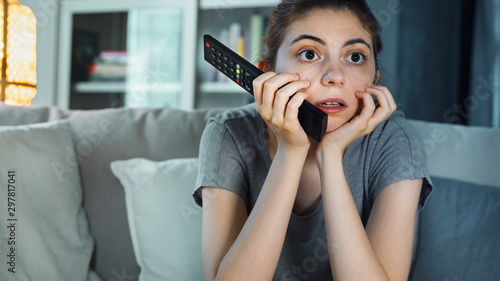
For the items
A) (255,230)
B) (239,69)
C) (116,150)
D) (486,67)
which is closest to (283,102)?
(239,69)

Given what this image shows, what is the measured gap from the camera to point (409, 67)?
6.07 ft

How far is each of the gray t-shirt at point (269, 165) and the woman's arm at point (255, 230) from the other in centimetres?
9

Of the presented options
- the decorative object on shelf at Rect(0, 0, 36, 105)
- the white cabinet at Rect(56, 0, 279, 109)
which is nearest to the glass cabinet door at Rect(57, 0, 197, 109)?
the white cabinet at Rect(56, 0, 279, 109)

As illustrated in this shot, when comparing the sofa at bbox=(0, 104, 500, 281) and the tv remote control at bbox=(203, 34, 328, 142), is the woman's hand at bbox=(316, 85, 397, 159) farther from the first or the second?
the sofa at bbox=(0, 104, 500, 281)

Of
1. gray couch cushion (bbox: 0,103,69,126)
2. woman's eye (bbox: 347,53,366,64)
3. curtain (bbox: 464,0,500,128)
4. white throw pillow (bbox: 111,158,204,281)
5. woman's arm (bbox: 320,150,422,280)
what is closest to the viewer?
woman's arm (bbox: 320,150,422,280)

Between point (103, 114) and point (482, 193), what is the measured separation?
104 cm

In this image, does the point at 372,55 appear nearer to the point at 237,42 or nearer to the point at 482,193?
the point at 482,193

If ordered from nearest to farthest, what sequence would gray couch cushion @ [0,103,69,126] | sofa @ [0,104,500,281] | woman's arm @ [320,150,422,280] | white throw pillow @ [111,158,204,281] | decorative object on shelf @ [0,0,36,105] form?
woman's arm @ [320,150,422,280] < sofa @ [0,104,500,281] < white throw pillow @ [111,158,204,281] < gray couch cushion @ [0,103,69,126] < decorative object on shelf @ [0,0,36,105]

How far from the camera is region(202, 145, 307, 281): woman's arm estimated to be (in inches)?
30.0

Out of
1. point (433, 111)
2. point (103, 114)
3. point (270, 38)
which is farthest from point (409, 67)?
point (103, 114)

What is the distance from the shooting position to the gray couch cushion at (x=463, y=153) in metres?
1.14

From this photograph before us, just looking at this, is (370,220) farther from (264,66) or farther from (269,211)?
(264,66)

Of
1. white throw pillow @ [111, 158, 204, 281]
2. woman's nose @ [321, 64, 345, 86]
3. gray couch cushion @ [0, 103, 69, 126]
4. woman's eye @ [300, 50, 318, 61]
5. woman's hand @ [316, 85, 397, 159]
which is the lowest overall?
white throw pillow @ [111, 158, 204, 281]

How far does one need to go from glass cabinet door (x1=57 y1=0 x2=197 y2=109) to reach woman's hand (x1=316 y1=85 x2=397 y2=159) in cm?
156
